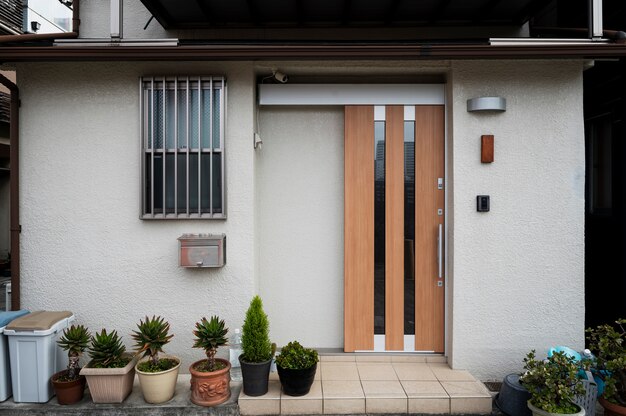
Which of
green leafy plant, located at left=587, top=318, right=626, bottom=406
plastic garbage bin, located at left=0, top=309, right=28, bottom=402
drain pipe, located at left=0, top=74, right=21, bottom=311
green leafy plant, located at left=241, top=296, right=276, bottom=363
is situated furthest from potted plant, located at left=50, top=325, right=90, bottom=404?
green leafy plant, located at left=587, top=318, right=626, bottom=406

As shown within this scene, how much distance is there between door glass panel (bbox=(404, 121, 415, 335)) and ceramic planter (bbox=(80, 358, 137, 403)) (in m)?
3.00

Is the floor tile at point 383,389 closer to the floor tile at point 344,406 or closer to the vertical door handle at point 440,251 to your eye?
the floor tile at point 344,406

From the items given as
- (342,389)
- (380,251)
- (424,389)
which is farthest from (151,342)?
(424,389)

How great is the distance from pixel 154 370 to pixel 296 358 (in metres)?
1.36

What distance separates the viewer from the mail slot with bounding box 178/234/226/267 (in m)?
4.11

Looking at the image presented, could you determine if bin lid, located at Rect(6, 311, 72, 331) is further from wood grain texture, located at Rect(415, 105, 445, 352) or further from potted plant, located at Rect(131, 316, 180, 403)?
wood grain texture, located at Rect(415, 105, 445, 352)

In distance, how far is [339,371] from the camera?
429 cm

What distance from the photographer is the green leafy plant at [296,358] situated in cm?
370

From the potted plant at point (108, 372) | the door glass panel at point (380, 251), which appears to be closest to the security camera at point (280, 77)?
the door glass panel at point (380, 251)

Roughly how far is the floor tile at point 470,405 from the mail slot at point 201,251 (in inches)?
106

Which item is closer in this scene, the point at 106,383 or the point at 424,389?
the point at 106,383

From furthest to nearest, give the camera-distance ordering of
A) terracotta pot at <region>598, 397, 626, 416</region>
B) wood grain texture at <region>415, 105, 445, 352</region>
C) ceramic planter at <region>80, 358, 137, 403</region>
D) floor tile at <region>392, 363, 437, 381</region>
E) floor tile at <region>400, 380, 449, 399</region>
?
wood grain texture at <region>415, 105, 445, 352</region> < floor tile at <region>392, 363, 437, 381</region> < floor tile at <region>400, 380, 449, 399</region> < ceramic planter at <region>80, 358, 137, 403</region> < terracotta pot at <region>598, 397, 626, 416</region>

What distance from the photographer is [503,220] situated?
14.0ft

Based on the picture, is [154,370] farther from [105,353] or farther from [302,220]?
[302,220]
